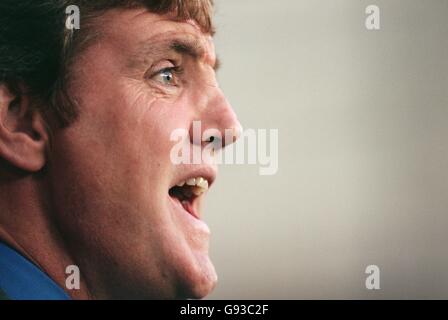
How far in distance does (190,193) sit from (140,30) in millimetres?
389

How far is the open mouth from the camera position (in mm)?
1580

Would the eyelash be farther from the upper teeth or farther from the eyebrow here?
the upper teeth

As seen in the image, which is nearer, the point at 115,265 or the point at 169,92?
the point at 115,265

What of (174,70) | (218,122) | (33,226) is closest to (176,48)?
(174,70)

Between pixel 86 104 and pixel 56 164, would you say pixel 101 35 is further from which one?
pixel 56 164

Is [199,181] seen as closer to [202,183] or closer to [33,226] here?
[202,183]

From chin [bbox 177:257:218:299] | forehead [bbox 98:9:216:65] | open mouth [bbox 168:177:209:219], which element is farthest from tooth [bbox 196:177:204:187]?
forehead [bbox 98:9:216:65]

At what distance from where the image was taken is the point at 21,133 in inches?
55.4

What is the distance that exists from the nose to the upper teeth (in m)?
0.09

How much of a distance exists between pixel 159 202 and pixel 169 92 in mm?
259

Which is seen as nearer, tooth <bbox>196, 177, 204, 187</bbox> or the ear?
the ear

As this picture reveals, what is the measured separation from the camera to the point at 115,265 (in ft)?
4.74

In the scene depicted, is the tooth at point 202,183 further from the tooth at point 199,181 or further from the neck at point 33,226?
the neck at point 33,226
